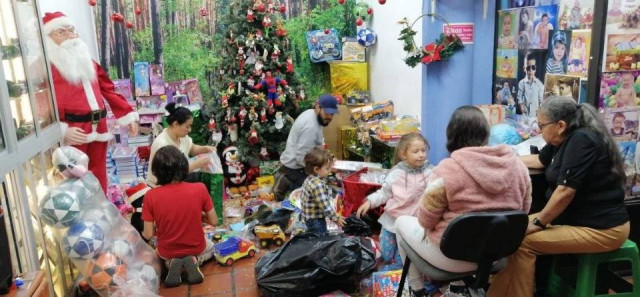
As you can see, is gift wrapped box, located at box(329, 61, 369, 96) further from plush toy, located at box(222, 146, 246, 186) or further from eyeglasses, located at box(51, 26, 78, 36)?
eyeglasses, located at box(51, 26, 78, 36)

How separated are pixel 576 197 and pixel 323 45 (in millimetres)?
4673

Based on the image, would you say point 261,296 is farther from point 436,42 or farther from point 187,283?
point 436,42

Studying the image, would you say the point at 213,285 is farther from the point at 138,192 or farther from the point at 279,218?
the point at 138,192

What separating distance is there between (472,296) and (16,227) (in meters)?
2.47

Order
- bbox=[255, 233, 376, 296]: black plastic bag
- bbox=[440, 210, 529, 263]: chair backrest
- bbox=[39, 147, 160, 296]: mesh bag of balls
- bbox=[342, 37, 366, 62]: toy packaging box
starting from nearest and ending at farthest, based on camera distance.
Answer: bbox=[440, 210, 529, 263]: chair backrest → bbox=[39, 147, 160, 296]: mesh bag of balls → bbox=[255, 233, 376, 296]: black plastic bag → bbox=[342, 37, 366, 62]: toy packaging box

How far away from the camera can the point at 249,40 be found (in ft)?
Result: 19.0

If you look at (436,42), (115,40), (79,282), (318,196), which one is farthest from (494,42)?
(115,40)

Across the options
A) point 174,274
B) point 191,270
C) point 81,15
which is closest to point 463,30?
point 191,270

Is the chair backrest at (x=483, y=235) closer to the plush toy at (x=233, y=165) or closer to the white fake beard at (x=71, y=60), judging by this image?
the white fake beard at (x=71, y=60)

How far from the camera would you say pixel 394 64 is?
6008mm

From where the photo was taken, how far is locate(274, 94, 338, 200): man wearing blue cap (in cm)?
495

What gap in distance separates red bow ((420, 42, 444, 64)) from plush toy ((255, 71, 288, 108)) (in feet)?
→ 6.20

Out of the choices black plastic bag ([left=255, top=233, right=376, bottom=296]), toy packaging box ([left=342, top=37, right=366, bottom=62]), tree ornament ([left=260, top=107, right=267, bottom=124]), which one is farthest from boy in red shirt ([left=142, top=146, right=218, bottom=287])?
toy packaging box ([left=342, top=37, right=366, bottom=62])

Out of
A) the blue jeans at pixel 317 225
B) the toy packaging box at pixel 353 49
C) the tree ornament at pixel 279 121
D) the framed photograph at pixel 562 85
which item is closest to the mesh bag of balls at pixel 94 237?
the blue jeans at pixel 317 225
